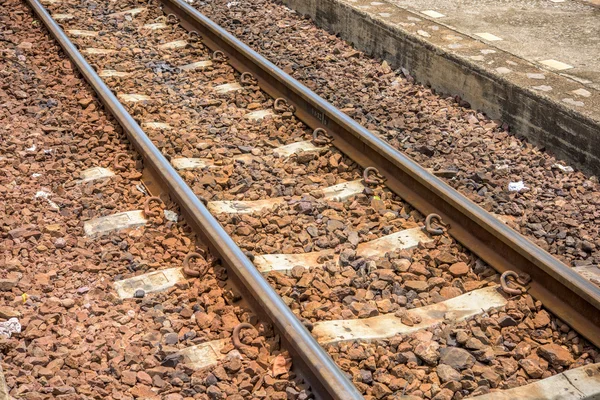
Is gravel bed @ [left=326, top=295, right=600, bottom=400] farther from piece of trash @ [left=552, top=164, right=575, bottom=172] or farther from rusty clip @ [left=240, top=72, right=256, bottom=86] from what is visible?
rusty clip @ [left=240, top=72, right=256, bottom=86]

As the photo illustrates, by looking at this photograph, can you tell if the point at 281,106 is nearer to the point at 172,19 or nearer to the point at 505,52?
the point at 505,52

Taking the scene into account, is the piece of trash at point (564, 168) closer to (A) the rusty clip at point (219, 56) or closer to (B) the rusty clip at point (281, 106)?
(B) the rusty clip at point (281, 106)

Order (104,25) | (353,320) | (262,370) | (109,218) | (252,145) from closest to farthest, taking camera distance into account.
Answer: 1. (262,370)
2. (353,320)
3. (109,218)
4. (252,145)
5. (104,25)

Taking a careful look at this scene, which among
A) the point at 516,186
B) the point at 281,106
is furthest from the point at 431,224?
the point at 281,106

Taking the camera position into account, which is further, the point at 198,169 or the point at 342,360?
the point at 198,169

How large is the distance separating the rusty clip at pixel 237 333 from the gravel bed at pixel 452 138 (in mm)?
2088

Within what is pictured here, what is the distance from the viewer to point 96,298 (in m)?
5.13

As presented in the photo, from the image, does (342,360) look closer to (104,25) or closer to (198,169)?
(198,169)

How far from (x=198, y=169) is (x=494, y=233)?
2.45 m

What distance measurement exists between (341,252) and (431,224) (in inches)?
28.6

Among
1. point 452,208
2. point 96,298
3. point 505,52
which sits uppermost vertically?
point 505,52

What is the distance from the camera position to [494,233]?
5.47 meters

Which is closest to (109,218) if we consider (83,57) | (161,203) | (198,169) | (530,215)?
(161,203)

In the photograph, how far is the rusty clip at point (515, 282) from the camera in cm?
513
